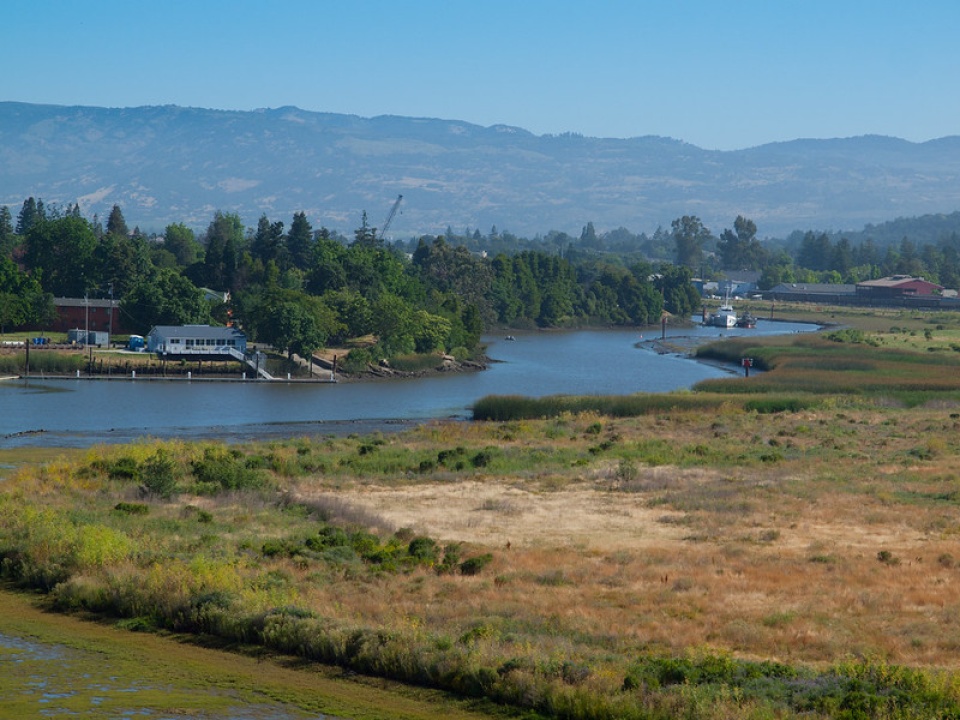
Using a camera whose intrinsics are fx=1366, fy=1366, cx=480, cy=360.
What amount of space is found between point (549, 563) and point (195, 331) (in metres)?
75.2

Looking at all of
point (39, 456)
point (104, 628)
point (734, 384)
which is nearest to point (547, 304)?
point (734, 384)

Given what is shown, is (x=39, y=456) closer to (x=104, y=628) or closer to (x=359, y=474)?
(x=359, y=474)

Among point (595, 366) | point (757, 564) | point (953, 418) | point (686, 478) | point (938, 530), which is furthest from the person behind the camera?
point (595, 366)

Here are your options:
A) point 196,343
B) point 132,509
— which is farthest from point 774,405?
point 196,343

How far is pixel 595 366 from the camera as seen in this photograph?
389 ft

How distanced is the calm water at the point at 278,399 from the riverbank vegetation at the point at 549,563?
14329mm

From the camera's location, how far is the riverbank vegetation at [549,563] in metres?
22.8

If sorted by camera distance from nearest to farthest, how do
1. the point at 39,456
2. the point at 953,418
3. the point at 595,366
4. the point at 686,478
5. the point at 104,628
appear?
the point at 104,628 → the point at 686,478 → the point at 39,456 → the point at 953,418 → the point at 595,366

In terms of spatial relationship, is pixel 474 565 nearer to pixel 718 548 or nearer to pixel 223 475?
pixel 718 548

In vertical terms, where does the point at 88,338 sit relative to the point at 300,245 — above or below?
below

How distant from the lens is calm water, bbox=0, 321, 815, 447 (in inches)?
2699

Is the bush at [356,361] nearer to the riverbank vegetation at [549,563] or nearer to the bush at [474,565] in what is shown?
the riverbank vegetation at [549,563]

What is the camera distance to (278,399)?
8662 centimetres

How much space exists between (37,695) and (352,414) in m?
55.9
